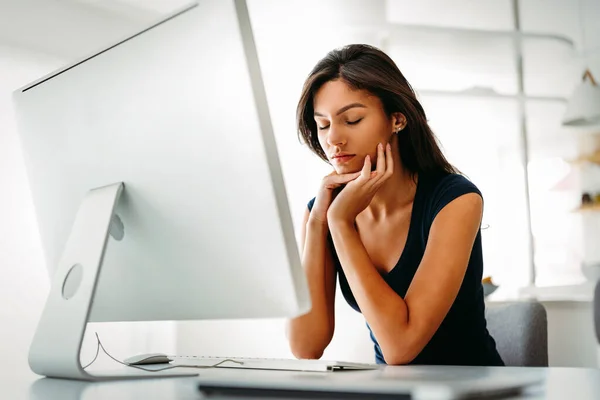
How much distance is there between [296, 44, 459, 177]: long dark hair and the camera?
5.11 feet

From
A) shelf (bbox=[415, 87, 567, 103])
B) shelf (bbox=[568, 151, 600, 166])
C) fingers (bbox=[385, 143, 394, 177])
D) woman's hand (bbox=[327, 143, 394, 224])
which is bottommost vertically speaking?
woman's hand (bbox=[327, 143, 394, 224])

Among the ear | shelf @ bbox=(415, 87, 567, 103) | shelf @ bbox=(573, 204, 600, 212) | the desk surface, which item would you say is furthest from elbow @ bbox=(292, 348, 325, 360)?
shelf @ bbox=(573, 204, 600, 212)

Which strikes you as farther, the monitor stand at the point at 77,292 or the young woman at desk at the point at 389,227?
the young woman at desk at the point at 389,227

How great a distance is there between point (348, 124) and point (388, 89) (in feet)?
0.44

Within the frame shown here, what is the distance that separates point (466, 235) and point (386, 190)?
1.12 ft

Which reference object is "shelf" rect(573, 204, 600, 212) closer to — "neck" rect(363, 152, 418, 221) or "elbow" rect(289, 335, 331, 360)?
"neck" rect(363, 152, 418, 221)

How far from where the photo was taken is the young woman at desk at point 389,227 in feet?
4.25

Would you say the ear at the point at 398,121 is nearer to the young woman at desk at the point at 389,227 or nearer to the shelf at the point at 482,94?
the young woman at desk at the point at 389,227

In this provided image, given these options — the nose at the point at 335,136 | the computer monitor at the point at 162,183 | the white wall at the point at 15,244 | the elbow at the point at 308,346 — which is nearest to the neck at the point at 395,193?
the nose at the point at 335,136

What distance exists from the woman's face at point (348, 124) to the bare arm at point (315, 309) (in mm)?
175

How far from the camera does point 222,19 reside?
71cm

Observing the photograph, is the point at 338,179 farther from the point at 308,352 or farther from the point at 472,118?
the point at 472,118

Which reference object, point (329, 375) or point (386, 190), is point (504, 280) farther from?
point (329, 375)

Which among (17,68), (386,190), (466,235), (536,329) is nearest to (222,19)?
(466,235)
